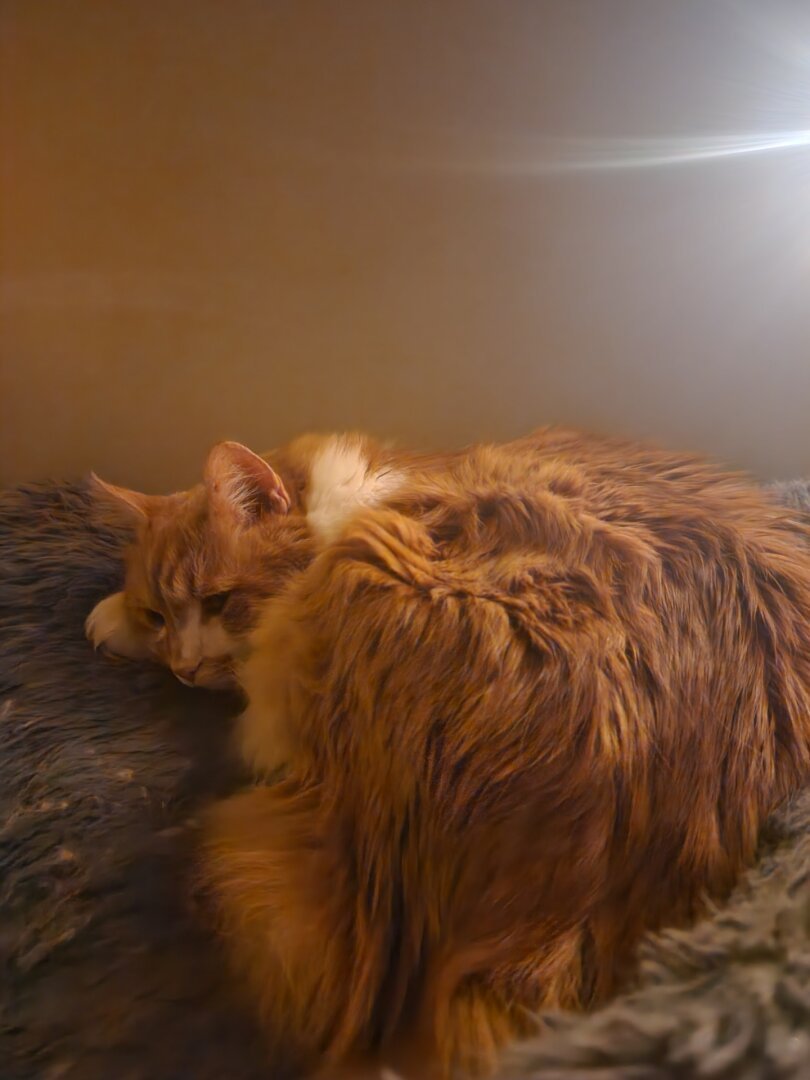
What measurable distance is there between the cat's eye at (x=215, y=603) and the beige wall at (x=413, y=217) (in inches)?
13.2

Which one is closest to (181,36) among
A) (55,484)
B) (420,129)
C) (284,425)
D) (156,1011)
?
(420,129)

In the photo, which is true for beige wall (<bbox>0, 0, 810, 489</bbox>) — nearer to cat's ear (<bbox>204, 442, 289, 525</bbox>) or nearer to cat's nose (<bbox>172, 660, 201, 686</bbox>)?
cat's ear (<bbox>204, 442, 289, 525</bbox>)

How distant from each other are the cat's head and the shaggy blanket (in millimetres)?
68

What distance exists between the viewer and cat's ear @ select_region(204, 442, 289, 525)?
87 cm

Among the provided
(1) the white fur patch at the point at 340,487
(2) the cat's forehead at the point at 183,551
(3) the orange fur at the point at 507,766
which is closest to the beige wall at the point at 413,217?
(1) the white fur patch at the point at 340,487

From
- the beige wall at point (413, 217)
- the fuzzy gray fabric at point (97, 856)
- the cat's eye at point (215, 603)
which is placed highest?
the beige wall at point (413, 217)

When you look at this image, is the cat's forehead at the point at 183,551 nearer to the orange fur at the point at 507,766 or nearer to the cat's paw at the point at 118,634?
the cat's paw at the point at 118,634

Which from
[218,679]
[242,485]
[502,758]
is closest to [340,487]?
[242,485]

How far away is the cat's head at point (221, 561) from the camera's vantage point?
882mm

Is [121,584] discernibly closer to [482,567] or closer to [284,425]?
[284,425]

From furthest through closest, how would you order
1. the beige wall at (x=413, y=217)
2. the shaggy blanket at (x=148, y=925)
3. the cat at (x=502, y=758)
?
1. the beige wall at (x=413, y=217)
2. the cat at (x=502, y=758)
3. the shaggy blanket at (x=148, y=925)

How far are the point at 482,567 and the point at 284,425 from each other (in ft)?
1.82

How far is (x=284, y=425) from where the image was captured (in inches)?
45.8

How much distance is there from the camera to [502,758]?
62 centimetres
